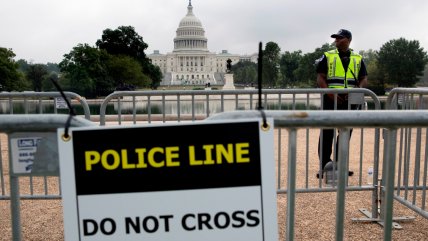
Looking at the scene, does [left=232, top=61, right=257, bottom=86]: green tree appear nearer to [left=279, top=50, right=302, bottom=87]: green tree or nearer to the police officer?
[left=279, top=50, right=302, bottom=87]: green tree

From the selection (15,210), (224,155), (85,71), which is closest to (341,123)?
(224,155)

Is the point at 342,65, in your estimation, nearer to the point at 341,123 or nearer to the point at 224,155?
the point at 341,123

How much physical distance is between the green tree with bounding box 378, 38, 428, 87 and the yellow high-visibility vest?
2891 inches

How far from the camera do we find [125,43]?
74.3m

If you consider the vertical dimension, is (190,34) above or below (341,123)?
above

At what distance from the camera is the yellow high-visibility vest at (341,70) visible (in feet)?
19.7

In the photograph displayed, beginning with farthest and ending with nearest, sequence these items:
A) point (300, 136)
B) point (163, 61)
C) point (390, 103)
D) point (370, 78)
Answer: point (163, 61) → point (370, 78) → point (300, 136) → point (390, 103)

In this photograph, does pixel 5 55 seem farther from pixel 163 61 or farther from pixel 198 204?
pixel 163 61

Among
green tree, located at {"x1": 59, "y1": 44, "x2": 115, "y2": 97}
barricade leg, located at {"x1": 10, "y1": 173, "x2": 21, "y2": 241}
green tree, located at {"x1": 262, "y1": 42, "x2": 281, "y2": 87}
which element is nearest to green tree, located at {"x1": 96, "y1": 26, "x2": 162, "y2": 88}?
green tree, located at {"x1": 59, "y1": 44, "x2": 115, "y2": 97}

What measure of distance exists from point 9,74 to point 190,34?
71.4 metres

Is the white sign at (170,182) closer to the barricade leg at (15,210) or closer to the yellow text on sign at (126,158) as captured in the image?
the yellow text on sign at (126,158)

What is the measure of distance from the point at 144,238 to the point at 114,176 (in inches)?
10.5

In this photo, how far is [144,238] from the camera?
1.63 m

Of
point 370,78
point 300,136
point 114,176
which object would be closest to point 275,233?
point 114,176
